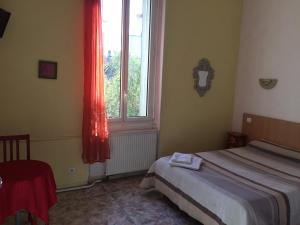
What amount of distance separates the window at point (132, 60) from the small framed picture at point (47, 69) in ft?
2.10

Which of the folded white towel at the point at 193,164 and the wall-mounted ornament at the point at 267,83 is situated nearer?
the folded white towel at the point at 193,164

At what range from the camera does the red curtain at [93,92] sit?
305 centimetres

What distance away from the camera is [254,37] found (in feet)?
13.0

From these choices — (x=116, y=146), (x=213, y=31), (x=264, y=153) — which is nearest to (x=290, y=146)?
(x=264, y=153)

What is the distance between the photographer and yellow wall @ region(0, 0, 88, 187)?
2805 mm

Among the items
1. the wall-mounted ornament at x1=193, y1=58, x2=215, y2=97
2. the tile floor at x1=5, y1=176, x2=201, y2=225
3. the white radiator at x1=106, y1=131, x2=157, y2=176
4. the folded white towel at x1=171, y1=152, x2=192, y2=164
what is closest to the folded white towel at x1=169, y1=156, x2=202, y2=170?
the folded white towel at x1=171, y1=152, x2=192, y2=164

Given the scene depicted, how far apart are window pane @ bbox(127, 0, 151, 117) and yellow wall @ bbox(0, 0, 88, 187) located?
71 cm

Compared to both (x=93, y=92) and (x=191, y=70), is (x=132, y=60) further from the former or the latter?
(x=191, y=70)

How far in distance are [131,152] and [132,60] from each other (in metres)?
1.22

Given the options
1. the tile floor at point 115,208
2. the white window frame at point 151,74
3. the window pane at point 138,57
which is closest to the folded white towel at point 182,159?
the tile floor at point 115,208

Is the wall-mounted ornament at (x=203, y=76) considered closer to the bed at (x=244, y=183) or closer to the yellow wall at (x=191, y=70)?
the yellow wall at (x=191, y=70)

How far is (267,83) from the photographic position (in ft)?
12.3

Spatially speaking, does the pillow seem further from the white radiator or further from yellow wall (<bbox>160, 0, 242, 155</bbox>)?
the white radiator

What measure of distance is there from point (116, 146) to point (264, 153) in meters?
1.89
